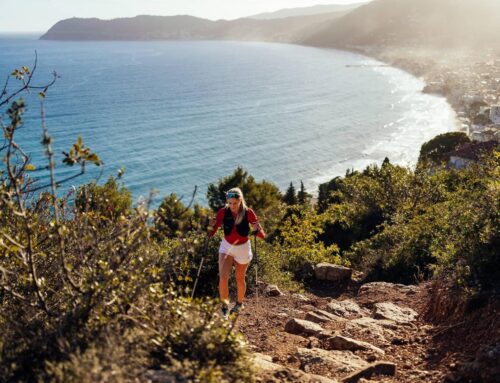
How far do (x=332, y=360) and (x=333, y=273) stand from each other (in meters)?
6.43

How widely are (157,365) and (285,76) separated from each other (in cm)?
12961

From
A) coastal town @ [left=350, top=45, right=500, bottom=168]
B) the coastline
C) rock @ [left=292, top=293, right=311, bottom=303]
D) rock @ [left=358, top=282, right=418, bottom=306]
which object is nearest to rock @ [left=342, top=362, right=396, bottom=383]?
rock @ [left=358, top=282, right=418, bottom=306]

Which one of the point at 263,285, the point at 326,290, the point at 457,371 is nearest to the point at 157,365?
the point at 457,371

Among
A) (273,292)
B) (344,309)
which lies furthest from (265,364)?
(273,292)

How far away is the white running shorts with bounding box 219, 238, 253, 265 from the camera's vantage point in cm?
708

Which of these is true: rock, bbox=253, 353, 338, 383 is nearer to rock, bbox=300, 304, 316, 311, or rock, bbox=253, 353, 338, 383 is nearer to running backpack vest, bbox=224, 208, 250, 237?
running backpack vest, bbox=224, 208, 250, 237

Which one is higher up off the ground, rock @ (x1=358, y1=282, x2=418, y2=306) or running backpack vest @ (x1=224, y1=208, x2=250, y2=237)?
running backpack vest @ (x1=224, y1=208, x2=250, y2=237)

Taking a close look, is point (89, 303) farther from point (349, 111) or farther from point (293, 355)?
point (349, 111)

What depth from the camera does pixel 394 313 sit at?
27.2 feet

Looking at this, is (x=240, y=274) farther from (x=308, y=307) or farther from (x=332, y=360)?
(x=308, y=307)

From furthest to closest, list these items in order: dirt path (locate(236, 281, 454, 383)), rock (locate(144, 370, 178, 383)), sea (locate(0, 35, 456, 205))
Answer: sea (locate(0, 35, 456, 205)), dirt path (locate(236, 281, 454, 383)), rock (locate(144, 370, 178, 383))

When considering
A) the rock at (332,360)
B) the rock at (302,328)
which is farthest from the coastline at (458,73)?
the rock at (332,360)

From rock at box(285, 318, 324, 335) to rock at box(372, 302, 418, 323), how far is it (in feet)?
4.59

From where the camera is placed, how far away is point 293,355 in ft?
19.4
